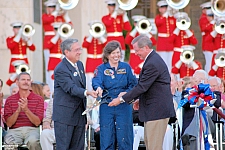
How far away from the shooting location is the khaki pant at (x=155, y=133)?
28.4 ft

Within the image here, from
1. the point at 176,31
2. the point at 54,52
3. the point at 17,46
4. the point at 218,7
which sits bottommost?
the point at 54,52

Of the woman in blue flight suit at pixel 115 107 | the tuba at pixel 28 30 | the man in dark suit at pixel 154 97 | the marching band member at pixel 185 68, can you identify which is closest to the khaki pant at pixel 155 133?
the man in dark suit at pixel 154 97

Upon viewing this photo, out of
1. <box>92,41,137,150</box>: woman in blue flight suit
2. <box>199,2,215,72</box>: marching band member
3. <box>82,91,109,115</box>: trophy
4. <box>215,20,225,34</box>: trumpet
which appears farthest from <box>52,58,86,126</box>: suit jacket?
<box>199,2,215,72</box>: marching band member

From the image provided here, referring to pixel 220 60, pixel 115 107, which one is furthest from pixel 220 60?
pixel 115 107

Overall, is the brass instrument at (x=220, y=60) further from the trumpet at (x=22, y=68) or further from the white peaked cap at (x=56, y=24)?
the trumpet at (x=22, y=68)

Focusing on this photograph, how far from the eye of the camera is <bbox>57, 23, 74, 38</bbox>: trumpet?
1427 centimetres

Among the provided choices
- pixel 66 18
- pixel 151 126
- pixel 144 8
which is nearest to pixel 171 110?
pixel 151 126

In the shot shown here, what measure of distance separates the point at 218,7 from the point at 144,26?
1473mm

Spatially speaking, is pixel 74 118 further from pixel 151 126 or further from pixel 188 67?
pixel 188 67

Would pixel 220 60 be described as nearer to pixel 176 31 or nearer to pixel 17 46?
pixel 176 31

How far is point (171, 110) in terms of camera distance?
8688 millimetres

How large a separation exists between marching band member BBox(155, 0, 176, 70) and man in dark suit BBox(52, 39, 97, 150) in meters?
5.90

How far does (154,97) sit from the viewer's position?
28.4 feet

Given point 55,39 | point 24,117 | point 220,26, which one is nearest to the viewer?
point 24,117
